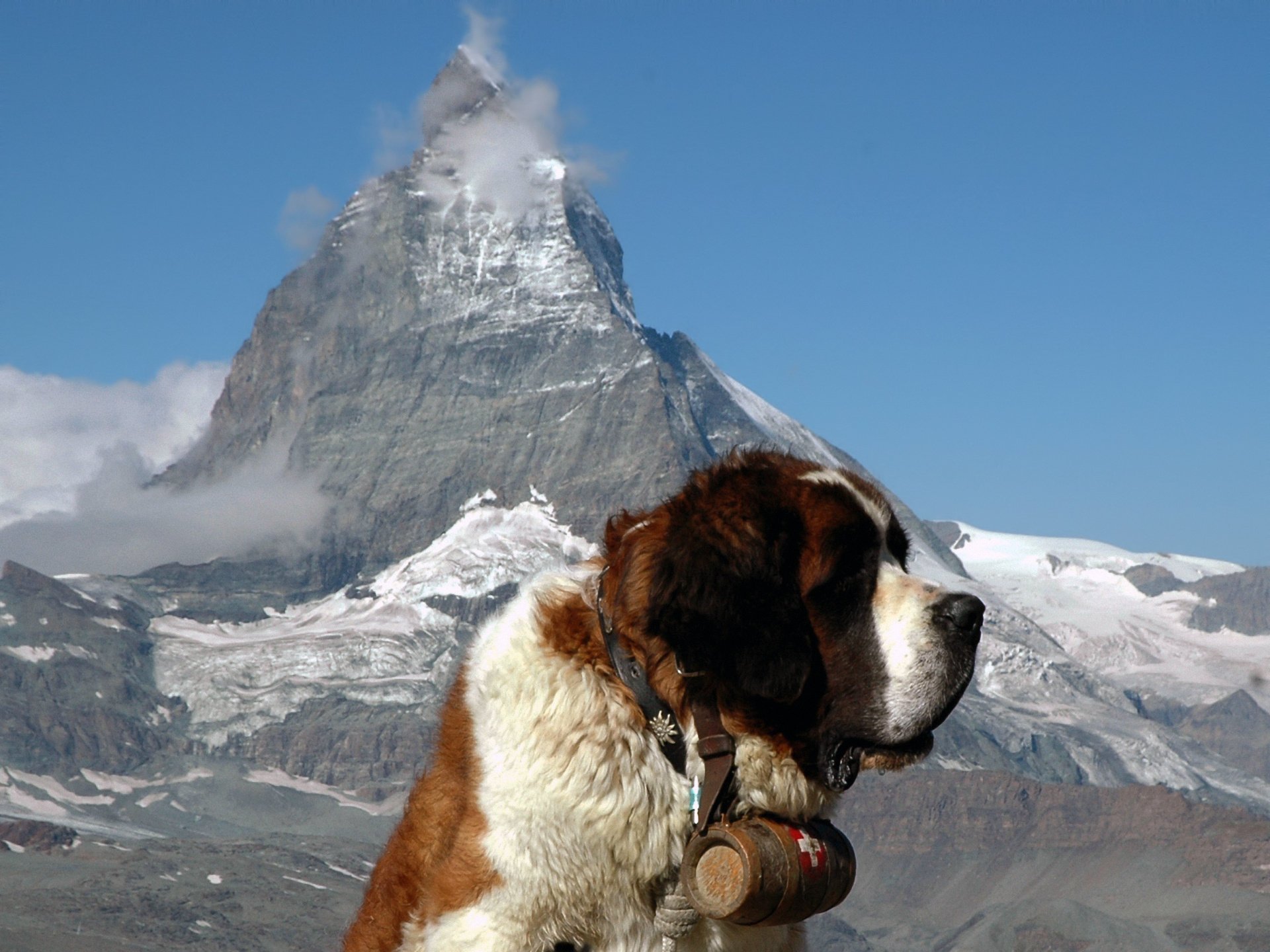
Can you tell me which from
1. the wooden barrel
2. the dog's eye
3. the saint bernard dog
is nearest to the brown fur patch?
the saint bernard dog

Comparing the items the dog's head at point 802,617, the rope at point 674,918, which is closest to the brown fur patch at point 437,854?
the rope at point 674,918

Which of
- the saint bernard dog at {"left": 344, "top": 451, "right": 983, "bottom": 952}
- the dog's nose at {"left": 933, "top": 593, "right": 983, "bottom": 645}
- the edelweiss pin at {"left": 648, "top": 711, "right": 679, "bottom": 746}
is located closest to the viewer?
the saint bernard dog at {"left": 344, "top": 451, "right": 983, "bottom": 952}

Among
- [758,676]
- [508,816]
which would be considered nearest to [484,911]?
[508,816]

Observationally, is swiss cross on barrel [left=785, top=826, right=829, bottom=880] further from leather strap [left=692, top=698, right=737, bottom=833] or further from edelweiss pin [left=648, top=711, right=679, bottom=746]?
edelweiss pin [left=648, top=711, right=679, bottom=746]

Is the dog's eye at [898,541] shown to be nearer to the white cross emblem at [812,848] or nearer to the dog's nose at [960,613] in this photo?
the dog's nose at [960,613]

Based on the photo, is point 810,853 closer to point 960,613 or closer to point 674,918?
point 674,918

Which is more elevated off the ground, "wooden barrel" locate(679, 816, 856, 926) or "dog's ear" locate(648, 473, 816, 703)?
"dog's ear" locate(648, 473, 816, 703)

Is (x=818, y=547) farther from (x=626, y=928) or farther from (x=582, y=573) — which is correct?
(x=626, y=928)
